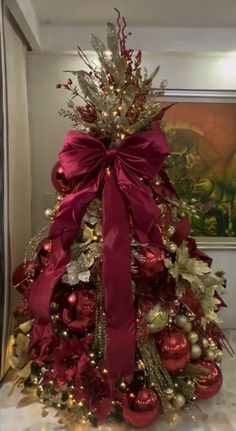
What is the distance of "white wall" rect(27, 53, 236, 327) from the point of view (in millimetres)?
1314

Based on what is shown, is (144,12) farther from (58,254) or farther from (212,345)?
(212,345)

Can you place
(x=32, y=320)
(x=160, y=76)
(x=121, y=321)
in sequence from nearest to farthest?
(x=121, y=321) < (x=32, y=320) < (x=160, y=76)

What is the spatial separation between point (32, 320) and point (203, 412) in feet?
1.53

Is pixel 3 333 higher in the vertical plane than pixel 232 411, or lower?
higher

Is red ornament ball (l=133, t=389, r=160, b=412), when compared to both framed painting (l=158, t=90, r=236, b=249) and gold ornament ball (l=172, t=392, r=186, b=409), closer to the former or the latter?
gold ornament ball (l=172, t=392, r=186, b=409)

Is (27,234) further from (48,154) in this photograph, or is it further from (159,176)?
(159,176)

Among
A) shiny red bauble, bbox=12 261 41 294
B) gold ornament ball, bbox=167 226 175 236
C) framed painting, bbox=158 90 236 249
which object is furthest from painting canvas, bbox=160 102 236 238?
shiny red bauble, bbox=12 261 41 294

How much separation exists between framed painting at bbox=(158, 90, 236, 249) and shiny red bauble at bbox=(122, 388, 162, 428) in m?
0.60

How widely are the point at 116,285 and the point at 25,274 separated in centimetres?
30

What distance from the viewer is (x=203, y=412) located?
3.17 ft

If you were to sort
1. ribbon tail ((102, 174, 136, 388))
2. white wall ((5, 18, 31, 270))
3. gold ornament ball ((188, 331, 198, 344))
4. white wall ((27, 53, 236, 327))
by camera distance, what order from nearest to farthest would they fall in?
ribbon tail ((102, 174, 136, 388)) < gold ornament ball ((188, 331, 198, 344)) < white wall ((5, 18, 31, 270)) < white wall ((27, 53, 236, 327))

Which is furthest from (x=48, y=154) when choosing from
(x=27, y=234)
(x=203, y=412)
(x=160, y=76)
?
(x=203, y=412)

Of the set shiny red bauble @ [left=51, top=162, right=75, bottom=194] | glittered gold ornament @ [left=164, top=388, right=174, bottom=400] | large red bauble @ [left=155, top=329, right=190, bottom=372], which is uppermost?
shiny red bauble @ [left=51, top=162, right=75, bottom=194]

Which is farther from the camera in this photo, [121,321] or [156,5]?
[156,5]
